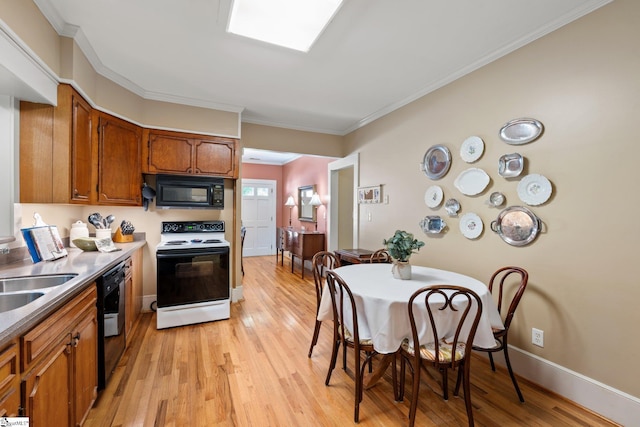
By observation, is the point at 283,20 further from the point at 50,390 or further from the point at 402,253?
the point at 50,390

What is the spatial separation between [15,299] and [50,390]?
1.73ft

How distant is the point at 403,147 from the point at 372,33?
4.92 ft

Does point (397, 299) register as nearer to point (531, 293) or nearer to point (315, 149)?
point (531, 293)

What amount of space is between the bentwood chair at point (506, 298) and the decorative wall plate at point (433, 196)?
87cm

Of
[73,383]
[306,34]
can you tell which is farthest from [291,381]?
[306,34]

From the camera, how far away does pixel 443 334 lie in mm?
1690

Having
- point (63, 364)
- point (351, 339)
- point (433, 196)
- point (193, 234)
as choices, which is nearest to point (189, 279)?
point (193, 234)

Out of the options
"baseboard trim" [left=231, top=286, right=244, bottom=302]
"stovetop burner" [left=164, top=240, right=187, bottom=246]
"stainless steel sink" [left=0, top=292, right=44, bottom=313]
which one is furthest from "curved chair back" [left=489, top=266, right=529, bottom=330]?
"stovetop burner" [left=164, top=240, right=187, bottom=246]

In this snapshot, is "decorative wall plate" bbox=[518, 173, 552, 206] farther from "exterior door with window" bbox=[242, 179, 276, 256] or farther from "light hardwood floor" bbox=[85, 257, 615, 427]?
"exterior door with window" bbox=[242, 179, 276, 256]

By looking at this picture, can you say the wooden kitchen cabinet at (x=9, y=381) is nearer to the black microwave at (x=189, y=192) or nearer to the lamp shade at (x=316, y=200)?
the black microwave at (x=189, y=192)

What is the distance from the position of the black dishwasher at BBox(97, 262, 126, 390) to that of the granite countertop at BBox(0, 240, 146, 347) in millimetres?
104

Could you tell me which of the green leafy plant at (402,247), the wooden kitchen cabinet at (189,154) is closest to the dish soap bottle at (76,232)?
the wooden kitchen cabinet at (189,154)

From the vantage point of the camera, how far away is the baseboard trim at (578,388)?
1.64 meters

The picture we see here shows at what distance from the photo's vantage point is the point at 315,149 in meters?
4.43
